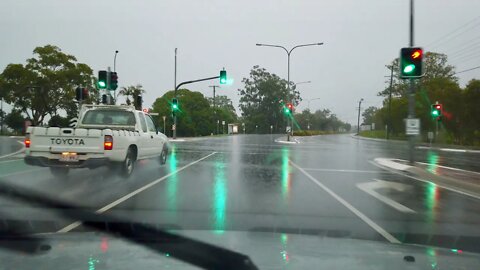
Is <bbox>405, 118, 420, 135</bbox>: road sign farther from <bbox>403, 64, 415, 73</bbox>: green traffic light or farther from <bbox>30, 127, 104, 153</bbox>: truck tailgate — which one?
<bbox>30, 127, 104, 153</bbox>: truck tailgate

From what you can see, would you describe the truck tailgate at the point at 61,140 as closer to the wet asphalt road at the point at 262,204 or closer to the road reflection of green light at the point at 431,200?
the wet asphalt road at the point at 262,204

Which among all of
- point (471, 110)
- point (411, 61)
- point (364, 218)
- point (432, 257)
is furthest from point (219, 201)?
point (471, 110)

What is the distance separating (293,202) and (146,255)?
16.8ft

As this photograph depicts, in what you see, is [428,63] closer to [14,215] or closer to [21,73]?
[21,73]

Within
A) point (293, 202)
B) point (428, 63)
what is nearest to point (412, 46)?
point (293, 202)

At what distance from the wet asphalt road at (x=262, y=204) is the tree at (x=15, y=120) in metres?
51.3

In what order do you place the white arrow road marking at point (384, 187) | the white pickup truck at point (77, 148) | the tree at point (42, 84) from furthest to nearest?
the tree at point (42, 84) < the white pickup truck at point (77, 148) < the white arrow road marking at point (384, 187)

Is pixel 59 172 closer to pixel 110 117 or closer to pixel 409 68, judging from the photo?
pixel 110 117

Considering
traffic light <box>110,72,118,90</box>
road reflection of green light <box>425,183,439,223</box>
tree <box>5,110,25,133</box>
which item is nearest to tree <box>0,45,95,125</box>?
tree <box>5,110,25,133</box>

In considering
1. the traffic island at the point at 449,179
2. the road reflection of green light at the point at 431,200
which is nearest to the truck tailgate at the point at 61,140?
the road reflection of green light at the point at 431,200

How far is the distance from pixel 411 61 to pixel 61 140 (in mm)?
11785

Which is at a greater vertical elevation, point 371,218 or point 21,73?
point 21,73

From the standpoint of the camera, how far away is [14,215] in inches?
290

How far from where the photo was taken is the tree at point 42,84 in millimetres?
53812
